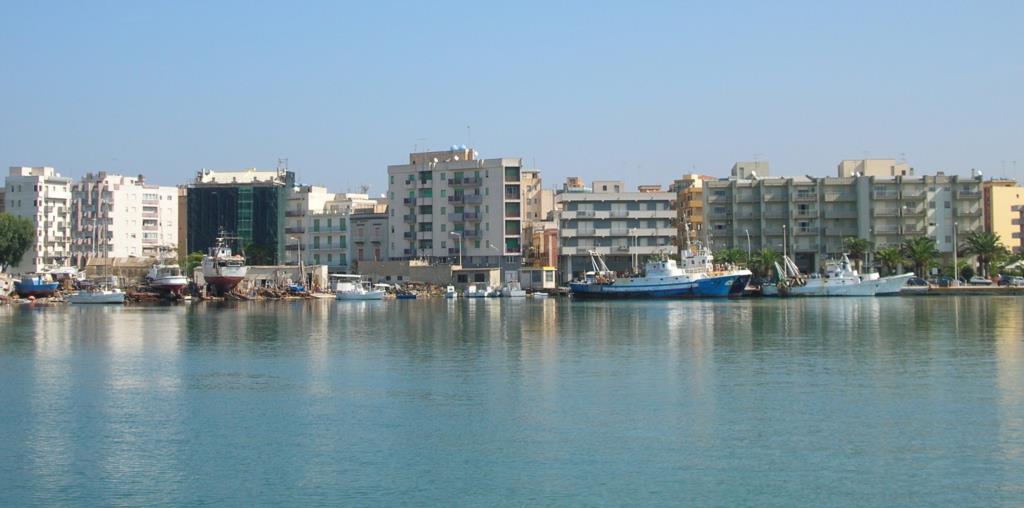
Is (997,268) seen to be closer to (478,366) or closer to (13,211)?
(478,366)

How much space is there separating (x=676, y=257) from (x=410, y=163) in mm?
32234

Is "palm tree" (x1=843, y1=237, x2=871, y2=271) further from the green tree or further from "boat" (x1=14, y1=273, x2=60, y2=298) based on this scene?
the green tree

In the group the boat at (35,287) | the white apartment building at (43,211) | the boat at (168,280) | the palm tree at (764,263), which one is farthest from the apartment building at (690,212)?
the white apartment building at (43,211)

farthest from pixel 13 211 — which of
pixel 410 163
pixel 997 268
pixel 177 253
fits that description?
pixel 997 268

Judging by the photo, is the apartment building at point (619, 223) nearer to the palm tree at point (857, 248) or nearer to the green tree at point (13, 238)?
the palm tree at point (857, 248)

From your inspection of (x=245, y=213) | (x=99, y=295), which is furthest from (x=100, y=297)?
(x=245, y=213)

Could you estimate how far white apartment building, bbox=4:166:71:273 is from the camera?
142875 mm

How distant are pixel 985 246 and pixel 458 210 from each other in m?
55.1

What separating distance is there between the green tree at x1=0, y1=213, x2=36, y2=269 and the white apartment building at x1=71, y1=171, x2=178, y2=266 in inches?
679

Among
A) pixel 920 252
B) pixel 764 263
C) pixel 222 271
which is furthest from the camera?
pixel 764 263

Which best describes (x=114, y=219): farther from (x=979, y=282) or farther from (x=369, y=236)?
(x=979, y=282)

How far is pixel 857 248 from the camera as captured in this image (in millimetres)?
126000

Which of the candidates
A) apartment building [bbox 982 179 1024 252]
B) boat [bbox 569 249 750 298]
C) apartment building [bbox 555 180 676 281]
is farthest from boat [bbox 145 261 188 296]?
apartment building [bbox 982 179 1024 252]

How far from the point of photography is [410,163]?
139 meters
